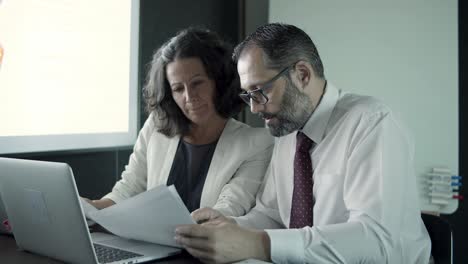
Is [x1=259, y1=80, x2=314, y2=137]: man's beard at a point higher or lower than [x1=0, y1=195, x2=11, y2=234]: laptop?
higher

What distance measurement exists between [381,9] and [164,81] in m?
1.38

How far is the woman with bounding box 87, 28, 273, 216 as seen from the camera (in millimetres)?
2121

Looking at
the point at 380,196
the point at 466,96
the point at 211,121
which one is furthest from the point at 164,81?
the point at 466,96

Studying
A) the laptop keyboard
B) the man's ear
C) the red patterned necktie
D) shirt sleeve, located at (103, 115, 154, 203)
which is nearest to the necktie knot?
the red patterned necktie

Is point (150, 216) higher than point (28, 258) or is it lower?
higher

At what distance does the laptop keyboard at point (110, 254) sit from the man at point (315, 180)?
14cm

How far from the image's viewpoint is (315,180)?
1.71 meters

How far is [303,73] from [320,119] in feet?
0.53

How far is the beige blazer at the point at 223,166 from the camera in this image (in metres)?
2.01

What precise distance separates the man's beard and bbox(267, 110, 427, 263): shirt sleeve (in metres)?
0.20

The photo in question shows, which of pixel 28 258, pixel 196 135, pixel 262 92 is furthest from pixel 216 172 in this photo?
pixel 28 258

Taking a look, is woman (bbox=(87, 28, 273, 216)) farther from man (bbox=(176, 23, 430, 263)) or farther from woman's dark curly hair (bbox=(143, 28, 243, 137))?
man (bbox=(176, 23, 430, 263))

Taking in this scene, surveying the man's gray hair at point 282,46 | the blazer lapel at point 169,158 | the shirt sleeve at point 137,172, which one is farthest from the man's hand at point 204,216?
the shirt sleeve at point 137,172

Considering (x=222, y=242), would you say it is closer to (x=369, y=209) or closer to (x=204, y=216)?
(x=204, y=216)
